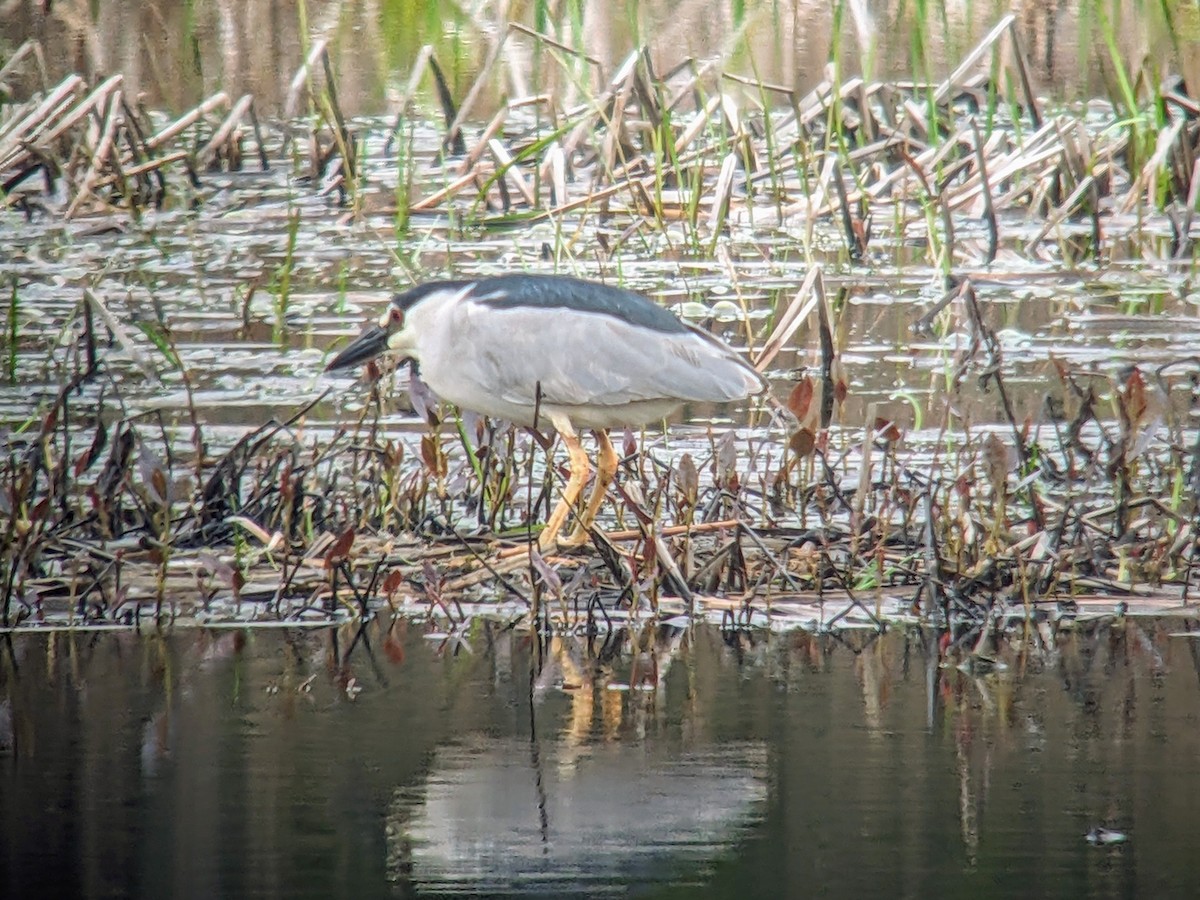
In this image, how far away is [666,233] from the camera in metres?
9.12

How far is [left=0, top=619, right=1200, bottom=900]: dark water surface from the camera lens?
3.46m

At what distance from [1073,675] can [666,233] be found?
4.85 meters

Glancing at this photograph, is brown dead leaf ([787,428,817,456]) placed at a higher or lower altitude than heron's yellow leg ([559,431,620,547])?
higher

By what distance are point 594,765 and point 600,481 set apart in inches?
79.7

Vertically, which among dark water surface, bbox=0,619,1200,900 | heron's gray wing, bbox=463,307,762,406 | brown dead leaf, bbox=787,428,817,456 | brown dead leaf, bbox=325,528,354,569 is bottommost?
dark water surface, bbox=0,619,1200,900

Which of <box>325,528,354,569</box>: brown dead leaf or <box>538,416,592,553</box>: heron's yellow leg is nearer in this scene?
<box>325,528,354,569</box>: brown dead leaf

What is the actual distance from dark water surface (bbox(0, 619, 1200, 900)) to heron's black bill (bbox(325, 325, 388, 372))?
1.27 m

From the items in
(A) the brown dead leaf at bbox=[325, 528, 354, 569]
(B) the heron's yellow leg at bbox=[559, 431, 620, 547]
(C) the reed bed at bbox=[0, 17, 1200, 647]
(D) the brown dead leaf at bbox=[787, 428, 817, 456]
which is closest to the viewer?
(A) the brown dead leaf at bbox=[325, 528, 354, 569]

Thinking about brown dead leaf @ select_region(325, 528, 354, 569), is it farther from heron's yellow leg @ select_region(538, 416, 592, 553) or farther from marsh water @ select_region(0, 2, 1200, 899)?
heron's yellow leg @ select_region(538, 416, 592, 553)

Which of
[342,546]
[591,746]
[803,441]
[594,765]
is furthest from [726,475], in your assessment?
[594,765]

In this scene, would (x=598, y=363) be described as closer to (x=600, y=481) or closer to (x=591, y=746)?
(x=600, y=481)

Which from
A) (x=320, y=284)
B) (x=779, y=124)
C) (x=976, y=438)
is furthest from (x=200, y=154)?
(x=976, y=438)

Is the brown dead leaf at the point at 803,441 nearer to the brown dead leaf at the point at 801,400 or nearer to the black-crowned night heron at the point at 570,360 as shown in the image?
the brown dead leaf at the point at 801,400

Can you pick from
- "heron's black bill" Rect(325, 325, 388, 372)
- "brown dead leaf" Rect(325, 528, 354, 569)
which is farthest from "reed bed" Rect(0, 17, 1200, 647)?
"heron's black bill" Rect(325, 325, 388, 372)
